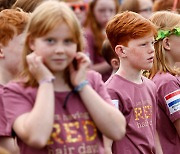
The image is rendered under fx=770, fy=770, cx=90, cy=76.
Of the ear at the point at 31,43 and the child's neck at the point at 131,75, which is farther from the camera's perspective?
the child's neck at the point at 131,75

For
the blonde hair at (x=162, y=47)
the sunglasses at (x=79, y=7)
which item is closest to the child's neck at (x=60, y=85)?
the blonde hair at (x=162, y=47)

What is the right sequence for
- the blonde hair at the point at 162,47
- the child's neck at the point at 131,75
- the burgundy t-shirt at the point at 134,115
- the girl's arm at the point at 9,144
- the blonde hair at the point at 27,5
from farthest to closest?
1. the blonde hair at the point at 162,47
2. the blonde hair at the point at 27,5
3. the child's neck at the point at 131,75
4. the burgundy t-shirt at the point at 134,115
5. the girl's arm at the point at 9,144

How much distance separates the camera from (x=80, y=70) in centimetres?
455

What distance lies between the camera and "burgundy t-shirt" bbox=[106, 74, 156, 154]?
19.2 feet

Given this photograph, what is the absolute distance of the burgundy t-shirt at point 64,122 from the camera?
4523 mm

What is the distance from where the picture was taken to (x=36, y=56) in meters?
4.47

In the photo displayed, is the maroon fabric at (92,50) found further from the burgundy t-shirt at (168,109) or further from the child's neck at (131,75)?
the child's neck at (131,75)

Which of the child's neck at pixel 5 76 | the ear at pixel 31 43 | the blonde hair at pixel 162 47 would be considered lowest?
the blonde hair at pixel 162 47

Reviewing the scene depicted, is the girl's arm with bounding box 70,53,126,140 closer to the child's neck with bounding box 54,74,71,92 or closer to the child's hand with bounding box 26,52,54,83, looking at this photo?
the child's neck with bounding box 54,74,71,92

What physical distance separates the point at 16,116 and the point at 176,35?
2.45m

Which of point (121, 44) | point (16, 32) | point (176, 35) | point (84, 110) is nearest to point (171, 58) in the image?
point (176, 35)

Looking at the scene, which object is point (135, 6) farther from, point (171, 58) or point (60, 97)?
point (60, 97)

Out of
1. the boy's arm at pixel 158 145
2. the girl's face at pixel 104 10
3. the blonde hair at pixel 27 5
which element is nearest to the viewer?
the boy's arm at pixel 158 145

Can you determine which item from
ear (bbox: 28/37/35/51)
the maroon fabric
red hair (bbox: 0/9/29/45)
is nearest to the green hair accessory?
red hair (bbox: 0/9/29/45)
